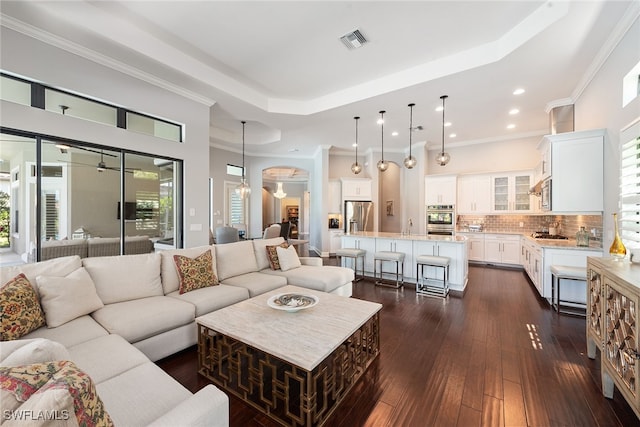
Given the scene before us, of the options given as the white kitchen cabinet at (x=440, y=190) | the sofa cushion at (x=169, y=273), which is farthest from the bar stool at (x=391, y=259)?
the sofa cushion at (x=169, y=273)

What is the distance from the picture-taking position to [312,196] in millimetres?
8711

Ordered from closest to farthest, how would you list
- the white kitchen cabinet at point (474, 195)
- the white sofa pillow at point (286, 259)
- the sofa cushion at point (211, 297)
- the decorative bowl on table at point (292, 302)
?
the decorative bowl on table at point (292, 302), the sofa cushion at point (211, 297), the white sofa pillow at point (286, 259), the white kitchen cabinet at point (474, 195)

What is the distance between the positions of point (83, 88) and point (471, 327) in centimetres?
A: 548

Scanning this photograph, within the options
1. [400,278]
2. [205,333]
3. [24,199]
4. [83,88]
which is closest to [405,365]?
[205,333]

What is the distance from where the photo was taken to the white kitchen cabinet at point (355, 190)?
794 centimetres

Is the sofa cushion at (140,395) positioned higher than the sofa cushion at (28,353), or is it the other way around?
the sofa cushion at (28,353)

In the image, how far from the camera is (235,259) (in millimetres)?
3674

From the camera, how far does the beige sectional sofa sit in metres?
1.23

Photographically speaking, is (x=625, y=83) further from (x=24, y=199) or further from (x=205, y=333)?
(x=24, y=199)

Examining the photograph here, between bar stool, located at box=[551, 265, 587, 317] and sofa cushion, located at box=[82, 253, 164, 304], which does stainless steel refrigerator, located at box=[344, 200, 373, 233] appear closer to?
bar stool, located at box=[551, 265, 587, 317]

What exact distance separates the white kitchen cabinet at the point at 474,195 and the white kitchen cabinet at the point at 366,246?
316cm

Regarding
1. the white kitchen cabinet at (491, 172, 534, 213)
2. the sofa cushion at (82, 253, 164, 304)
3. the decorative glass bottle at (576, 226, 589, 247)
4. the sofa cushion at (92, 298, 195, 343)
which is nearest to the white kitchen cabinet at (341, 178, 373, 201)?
the white kitchen cabinet at (491, 172, 534, 213)

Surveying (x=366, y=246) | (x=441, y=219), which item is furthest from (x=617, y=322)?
(x=441, y=219)

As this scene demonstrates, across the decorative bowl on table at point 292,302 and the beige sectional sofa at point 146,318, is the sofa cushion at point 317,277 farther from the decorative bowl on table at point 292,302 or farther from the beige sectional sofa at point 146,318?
the decorative bowl on table at point 292,302
